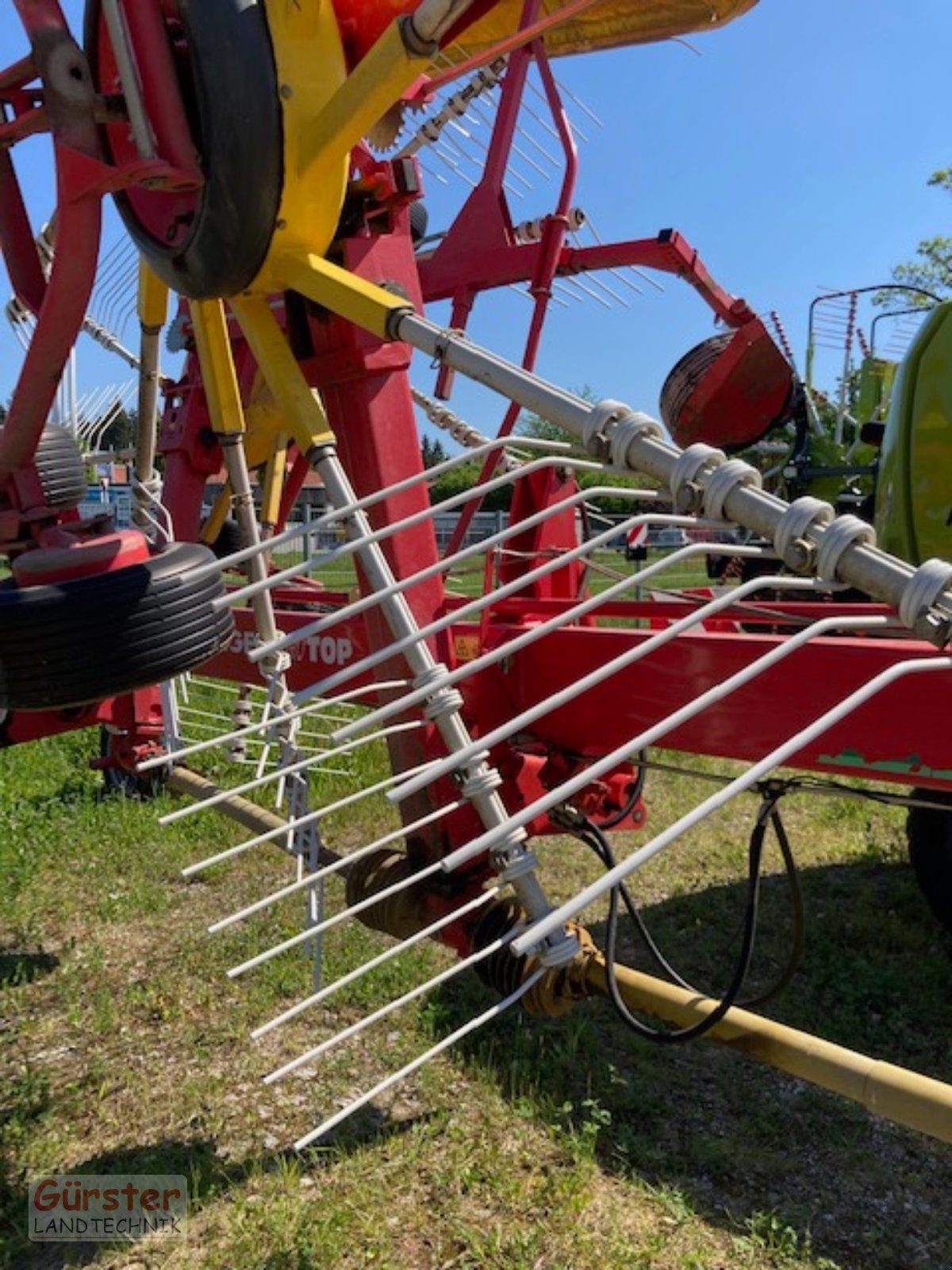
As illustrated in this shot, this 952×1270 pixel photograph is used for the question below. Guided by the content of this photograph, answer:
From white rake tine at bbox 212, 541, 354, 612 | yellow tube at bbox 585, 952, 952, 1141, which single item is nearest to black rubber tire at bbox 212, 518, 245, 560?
white rake tine at bbox 212, 541, 354, 612

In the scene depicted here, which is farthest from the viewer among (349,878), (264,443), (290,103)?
(264,443)

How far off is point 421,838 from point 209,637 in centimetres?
62

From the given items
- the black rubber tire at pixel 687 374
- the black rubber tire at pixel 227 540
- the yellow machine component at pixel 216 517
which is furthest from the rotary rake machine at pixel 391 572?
the black rubber tire at pixel 687 374

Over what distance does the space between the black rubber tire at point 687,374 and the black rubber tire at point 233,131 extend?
296cm

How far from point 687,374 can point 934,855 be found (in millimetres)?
2366

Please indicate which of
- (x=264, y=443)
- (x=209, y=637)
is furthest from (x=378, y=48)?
(x=264, y=443)

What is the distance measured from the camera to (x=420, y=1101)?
2494 millimetres

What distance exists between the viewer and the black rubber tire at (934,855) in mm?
3064

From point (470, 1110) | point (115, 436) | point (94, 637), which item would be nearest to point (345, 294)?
point (94, 637)

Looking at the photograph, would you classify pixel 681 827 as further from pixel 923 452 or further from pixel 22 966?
pixel 22 966

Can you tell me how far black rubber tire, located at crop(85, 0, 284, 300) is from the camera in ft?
5.30

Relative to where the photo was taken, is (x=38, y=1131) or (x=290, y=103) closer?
(x=290, y=103)

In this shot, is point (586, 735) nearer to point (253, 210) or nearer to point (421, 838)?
point (421, 838)

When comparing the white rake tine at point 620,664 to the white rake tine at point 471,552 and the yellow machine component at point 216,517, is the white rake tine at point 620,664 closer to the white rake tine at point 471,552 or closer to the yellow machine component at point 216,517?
the white rake tine at point 471,552
